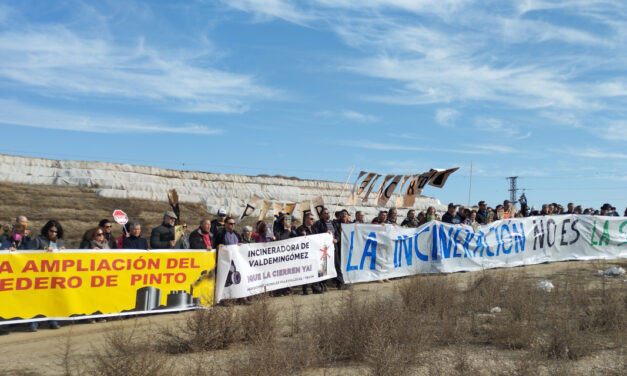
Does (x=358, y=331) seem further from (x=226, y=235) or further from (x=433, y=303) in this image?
(x=226, y=235)

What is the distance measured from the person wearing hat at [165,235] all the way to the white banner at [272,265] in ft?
3.15

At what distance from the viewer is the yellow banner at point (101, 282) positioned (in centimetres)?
832

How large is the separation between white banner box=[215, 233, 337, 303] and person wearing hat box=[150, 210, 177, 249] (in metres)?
0.96

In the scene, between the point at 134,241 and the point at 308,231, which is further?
the point at 308,231

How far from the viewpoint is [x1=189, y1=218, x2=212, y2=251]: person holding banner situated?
34.7 ft

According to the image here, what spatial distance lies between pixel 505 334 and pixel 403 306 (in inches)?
74.4

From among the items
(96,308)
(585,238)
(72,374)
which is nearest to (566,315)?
(72,374)

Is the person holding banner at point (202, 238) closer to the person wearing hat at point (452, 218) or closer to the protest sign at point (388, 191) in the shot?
the person wearing hat at point (452, 218)

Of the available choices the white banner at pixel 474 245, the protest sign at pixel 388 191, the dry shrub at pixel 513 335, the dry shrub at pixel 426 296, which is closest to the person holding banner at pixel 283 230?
the white banner at pixel 474 245

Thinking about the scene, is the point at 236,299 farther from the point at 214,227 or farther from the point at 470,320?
the point at 470,320

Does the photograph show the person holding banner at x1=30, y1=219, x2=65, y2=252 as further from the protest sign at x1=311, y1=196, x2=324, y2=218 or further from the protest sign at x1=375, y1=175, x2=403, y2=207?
the protest sign at x1=375, y1=175, x2=403, y2=207

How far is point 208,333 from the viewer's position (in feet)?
21.9

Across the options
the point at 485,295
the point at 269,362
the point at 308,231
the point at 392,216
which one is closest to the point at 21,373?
the point at 269,362

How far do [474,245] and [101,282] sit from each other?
985cm
